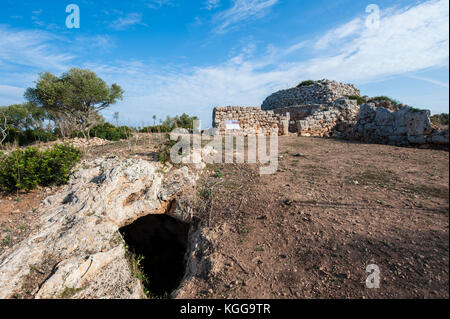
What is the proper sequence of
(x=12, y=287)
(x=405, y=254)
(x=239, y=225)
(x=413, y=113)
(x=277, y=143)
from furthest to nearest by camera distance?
(x=277, y=143) → (x=413, y=113) → (x=239, y=225) → (x=12, y=287) → (x=405, y=254)

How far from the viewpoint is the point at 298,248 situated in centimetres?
379

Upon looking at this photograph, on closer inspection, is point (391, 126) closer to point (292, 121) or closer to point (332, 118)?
point (332, 118)

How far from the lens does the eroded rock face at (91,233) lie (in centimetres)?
381

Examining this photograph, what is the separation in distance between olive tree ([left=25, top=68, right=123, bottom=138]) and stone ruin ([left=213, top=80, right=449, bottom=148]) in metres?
12.7

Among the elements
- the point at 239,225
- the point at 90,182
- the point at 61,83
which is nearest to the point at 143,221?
the point at 90,182

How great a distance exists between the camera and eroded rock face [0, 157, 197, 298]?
381 centimetres

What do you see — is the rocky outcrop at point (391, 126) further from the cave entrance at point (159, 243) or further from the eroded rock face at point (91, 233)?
the cave entrance at point (159, 243)

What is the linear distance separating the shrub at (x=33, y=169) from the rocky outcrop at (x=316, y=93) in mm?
17112

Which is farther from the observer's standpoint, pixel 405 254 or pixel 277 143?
pixel 277 143

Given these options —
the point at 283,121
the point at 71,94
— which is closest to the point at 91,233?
the point at 283,121

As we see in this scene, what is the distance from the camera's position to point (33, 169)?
586cm

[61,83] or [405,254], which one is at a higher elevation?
[61,83]
